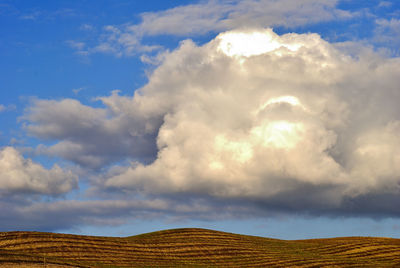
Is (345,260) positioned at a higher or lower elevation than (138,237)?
lower

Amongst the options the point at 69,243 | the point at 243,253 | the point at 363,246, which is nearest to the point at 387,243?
the point at 363,246

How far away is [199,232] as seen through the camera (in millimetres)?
116500

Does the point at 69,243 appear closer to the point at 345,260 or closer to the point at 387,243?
the point at 345,260

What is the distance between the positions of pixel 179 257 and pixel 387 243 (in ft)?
176

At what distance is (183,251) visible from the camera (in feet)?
325

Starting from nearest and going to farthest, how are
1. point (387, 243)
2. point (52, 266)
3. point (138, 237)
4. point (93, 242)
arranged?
point (52, 266), point (93, 242), point (138, 237), point (387, 243)

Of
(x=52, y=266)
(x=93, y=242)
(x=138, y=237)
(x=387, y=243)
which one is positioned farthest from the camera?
(x=387, y=243)

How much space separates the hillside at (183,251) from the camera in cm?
8544

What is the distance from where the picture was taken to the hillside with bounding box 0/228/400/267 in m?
85.4

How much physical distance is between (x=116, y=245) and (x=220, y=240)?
24020mm

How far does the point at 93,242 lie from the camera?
9725 centimetres

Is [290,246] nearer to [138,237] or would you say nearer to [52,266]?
[138,237]

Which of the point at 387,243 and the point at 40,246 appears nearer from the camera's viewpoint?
the point at 40,246

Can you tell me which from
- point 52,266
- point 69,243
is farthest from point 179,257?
point 52,266
